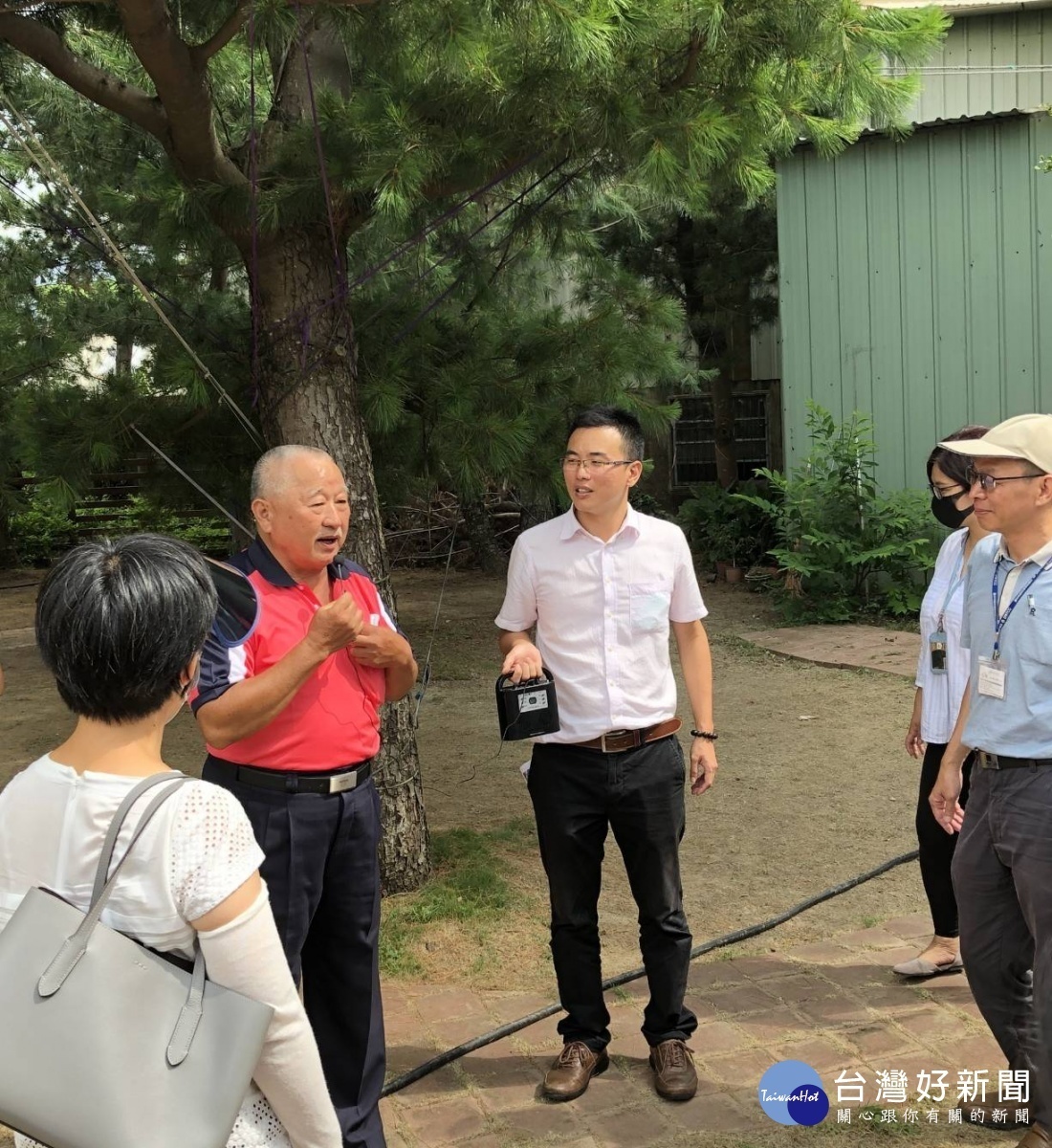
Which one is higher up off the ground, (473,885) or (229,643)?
(229,643)

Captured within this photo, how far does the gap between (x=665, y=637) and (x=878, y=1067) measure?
1268 millimetres

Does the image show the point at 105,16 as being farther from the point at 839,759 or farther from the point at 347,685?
the point at 839,759

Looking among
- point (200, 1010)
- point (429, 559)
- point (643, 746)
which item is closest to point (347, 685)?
point (643, 746)

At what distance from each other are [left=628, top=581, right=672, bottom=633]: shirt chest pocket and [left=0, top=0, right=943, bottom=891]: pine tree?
130 cm

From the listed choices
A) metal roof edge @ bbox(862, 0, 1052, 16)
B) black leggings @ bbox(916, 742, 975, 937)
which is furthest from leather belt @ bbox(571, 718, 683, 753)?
metal roof edge @ bbox(862, 0, 1052, 16)

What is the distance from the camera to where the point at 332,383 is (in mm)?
4461

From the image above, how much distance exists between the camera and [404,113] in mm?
3770

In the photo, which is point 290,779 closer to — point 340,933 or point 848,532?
point 340,933

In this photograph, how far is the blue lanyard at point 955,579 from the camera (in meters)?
3.58

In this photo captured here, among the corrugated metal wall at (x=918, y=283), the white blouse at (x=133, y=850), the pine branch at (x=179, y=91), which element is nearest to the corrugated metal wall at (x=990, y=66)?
the corrugated metal wall at (x=918, y=283)

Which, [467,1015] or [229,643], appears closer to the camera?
[229,643]

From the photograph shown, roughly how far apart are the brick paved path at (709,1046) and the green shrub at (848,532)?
5.83m

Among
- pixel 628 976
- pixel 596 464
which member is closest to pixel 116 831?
pixel 596 464

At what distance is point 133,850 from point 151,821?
4cm
